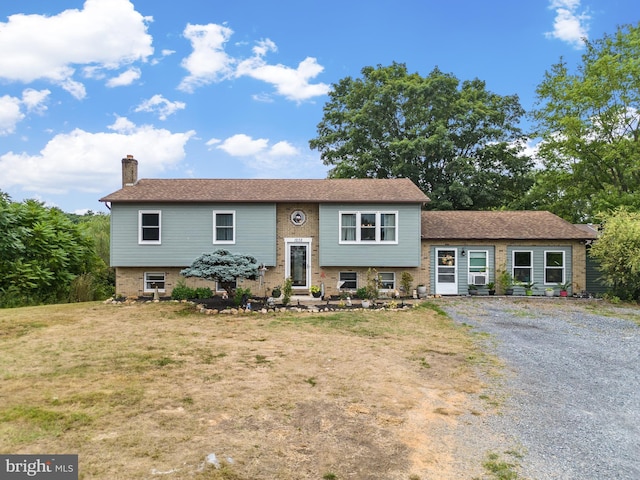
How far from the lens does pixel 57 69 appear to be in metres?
15.1

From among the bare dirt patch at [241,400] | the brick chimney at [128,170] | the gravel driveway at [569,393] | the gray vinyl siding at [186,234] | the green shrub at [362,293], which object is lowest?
the gravel driveway at [569,393]

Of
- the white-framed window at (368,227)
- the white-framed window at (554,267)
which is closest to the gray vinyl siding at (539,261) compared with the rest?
the white-framed window at (554,267)

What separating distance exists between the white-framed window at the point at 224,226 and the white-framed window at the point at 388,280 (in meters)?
6.60

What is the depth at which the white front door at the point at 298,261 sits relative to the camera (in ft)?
53.2

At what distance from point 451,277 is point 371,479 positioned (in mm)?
14421

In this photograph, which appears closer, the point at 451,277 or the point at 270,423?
the point at 270,423

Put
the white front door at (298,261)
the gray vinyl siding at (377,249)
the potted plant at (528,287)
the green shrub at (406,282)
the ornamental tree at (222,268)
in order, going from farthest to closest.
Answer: the potted plant at (528,287) < the white front door at (298,261) < the gray vinyl siding at (377,249) < the green shrub at (406,282) < the ornamental tree at (222,268)

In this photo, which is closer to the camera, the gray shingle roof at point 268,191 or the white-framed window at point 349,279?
the gray shingle roof at point 268,191

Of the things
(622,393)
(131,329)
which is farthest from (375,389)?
(131,329)

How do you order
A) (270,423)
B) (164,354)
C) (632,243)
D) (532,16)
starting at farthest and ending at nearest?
(532,16) → (632,243) → (164,354) → (270,423)

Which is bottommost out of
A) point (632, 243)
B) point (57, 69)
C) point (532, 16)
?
point (632, 243)

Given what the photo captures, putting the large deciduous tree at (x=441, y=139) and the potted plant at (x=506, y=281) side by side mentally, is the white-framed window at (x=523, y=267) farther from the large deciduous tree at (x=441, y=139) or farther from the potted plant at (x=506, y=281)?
the large deciduous tree at (x=441, y=139)

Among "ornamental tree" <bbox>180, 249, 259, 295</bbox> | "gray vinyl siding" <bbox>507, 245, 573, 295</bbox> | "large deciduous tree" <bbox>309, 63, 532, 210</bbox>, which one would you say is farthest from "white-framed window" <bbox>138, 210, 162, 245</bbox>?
"gray vinyl siding" <bbox>507, 245, 573, 295</bbox>

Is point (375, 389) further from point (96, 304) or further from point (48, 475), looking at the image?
point (96, 304)
